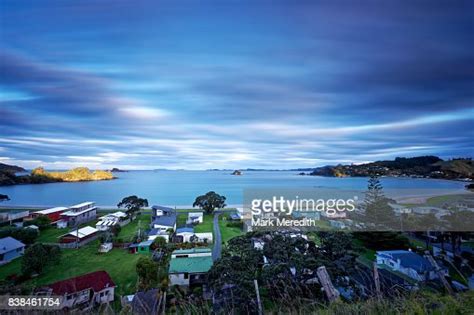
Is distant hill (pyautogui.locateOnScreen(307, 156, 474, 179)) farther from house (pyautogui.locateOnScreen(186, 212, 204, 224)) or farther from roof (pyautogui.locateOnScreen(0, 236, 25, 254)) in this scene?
roof (pyautogui.locateOnScreen(0, 236, 25, 254))

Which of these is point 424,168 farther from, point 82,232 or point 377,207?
point 82,232

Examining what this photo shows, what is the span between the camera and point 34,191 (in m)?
19.2

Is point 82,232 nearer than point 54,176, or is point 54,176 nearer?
point 82,232

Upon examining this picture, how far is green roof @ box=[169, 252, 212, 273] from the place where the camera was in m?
5.86

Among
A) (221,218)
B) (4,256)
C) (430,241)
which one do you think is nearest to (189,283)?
(4,256)

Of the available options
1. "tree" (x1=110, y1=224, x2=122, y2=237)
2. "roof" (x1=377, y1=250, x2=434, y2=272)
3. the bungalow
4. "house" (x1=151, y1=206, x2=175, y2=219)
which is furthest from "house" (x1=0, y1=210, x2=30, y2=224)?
"roof" (x1=377, y1=250, x2=434, y2=272)

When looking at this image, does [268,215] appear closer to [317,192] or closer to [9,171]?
[317,192]

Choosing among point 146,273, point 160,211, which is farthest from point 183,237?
point 160,211

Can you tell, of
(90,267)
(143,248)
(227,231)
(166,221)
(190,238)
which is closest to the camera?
(90,267)

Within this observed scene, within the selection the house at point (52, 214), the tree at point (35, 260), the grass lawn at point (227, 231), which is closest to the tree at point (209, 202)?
the grass lawn at point (227, 231)

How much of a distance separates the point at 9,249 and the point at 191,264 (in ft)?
18.5

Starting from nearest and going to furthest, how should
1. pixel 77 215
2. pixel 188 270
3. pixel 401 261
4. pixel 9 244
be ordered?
1. pixel 188 270
2. pixel 401 261
3. pixel 9 244
4. pixel 77 215

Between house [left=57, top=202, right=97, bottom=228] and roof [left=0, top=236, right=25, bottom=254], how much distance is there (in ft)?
13.8

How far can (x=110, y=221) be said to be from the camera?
1191 cm
